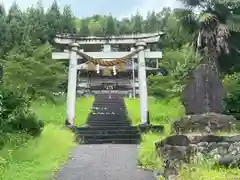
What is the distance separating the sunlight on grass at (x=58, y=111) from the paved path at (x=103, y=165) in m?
6.21

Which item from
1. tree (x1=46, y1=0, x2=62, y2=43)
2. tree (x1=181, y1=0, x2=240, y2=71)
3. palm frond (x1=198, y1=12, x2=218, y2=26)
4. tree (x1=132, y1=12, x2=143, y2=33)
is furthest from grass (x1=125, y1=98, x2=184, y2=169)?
tree (x1=132, y1=12, x2=143, y2=33)

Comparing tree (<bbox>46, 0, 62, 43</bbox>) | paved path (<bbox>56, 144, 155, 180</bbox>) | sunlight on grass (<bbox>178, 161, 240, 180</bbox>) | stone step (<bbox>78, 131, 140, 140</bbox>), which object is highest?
tree (<bbox>46, 0, 62, 43</bbox>)

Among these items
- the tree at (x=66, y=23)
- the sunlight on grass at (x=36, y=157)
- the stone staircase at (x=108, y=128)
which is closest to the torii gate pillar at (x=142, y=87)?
the stone staircase at (x=108, y=128)

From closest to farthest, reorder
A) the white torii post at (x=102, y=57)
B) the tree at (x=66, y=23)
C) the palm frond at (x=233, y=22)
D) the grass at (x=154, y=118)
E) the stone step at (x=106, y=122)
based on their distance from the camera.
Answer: the grass at (x=154, y=118) → the white torii post at (x=102, y=57) → the stone step at (x=106, y=122) → the palm frond at (x=233, y=22) → the tree at (x=66, y=23)

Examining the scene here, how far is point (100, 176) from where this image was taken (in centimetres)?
890

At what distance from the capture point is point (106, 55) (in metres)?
19.0

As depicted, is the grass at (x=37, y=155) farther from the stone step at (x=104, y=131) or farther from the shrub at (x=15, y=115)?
the stone step at (x=104, y=131)

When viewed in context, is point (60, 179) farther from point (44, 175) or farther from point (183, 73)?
point (183, 73)

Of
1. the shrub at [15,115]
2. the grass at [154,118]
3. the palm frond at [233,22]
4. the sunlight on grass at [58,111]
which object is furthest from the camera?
the palm frond at [233,22]

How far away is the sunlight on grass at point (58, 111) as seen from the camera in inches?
800

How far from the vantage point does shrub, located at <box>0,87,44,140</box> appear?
36.0 ft

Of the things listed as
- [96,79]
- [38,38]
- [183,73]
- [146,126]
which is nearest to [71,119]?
[146,126]

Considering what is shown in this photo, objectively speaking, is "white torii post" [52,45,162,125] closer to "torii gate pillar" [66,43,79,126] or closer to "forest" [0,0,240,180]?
"torii gate pillar" [66,43,79,126]

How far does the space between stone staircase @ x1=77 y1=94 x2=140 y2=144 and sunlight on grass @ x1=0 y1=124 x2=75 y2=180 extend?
60.9 inches
